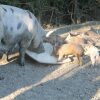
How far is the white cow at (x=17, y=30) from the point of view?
5.21 metres

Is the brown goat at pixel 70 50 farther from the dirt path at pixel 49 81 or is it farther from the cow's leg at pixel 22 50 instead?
the cow's leg at pixel 22 50

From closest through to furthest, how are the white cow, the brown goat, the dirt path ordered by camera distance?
the dirt path, the white cow, the brown goat

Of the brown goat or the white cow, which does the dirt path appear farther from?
the white cow

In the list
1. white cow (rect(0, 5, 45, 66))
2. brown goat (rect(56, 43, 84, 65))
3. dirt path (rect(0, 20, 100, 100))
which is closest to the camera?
dirt path (rect(0, 20, 100, 100))

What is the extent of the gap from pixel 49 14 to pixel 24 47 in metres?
4.00

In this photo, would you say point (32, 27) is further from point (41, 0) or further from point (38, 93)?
point (41, 0)

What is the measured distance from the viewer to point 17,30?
5328mm

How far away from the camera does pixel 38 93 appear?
4.75 m

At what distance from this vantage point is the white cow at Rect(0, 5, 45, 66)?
5.21m

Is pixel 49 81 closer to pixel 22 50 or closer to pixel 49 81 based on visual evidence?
pixel 49 81

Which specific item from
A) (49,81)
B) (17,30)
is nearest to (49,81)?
(49,81)

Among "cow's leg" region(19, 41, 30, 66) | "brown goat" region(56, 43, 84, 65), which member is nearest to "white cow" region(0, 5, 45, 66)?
"cow's leg" region(19, 41, 30, 66)

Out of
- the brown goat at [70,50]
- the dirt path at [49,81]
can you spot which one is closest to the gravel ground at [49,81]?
the dirt path at [49,81]

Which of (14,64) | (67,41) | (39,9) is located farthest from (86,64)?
(39,9)
